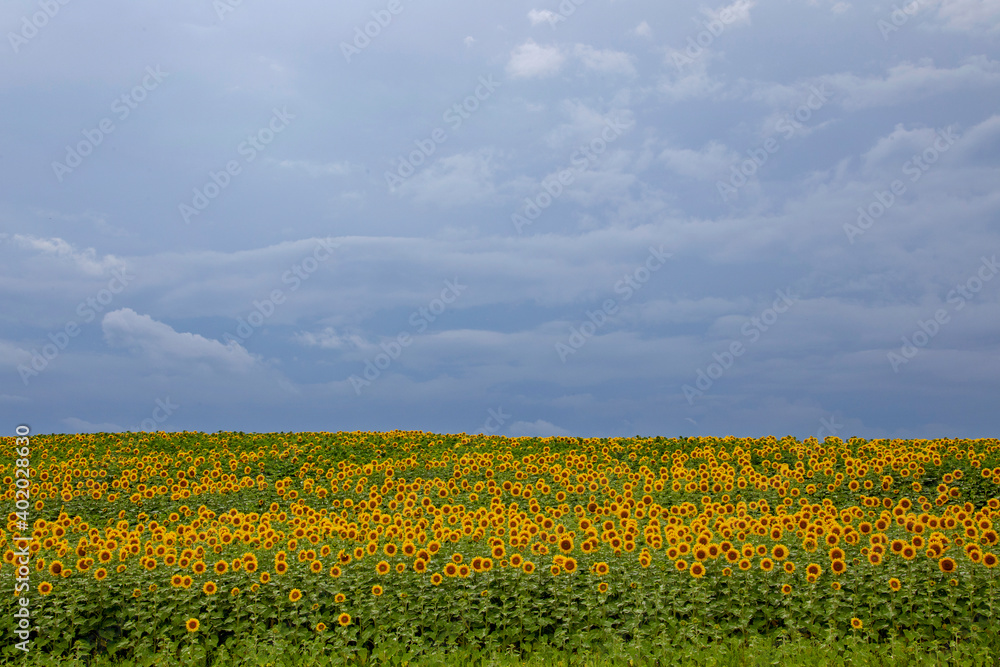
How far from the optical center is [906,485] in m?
16.4

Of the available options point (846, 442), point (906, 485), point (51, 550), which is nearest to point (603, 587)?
point (51, 550)

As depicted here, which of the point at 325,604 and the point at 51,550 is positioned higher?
the point at 51,550

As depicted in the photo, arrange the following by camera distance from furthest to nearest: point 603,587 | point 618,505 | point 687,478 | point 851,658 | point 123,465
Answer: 1. point 123,465
2. point 687,478
3. point 618,505
4. point 603,587
5. point 851,658

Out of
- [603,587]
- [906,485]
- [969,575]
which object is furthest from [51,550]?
[906,485]

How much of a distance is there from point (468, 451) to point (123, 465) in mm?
9278

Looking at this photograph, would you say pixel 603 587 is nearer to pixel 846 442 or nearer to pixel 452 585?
pixel 452 585

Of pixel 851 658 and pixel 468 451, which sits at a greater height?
pixel 468 451

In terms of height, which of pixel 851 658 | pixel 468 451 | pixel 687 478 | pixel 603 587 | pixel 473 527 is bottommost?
pixel 851 658

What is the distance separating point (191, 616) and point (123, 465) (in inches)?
502

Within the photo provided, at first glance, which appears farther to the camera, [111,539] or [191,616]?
[111,539]

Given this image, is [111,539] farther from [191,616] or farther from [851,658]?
[851,658]

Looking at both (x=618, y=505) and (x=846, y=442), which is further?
(x=846, y=442)

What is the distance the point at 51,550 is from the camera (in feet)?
38.5

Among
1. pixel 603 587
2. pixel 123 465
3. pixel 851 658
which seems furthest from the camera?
pixel 123 465
